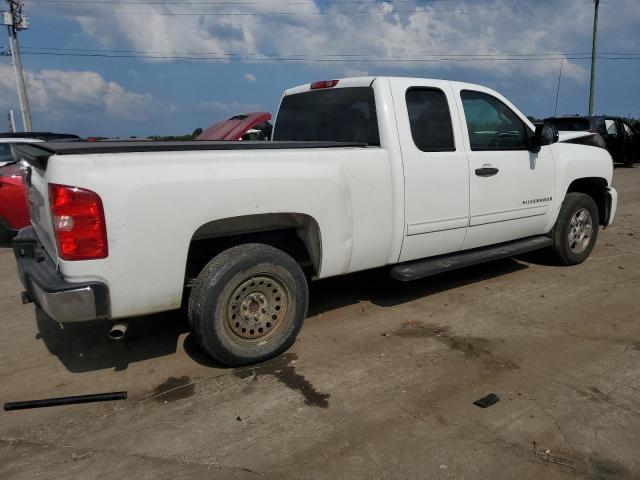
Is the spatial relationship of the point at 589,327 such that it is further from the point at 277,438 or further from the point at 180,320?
the point at 180,320

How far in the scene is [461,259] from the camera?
196 inches

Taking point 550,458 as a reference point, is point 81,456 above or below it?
above

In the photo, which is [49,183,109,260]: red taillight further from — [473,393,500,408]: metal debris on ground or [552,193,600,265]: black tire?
[552,193,600,265]: black tire

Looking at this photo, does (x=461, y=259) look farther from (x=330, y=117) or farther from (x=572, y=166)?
(x=572, y=166)

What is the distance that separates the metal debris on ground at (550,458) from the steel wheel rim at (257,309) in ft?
6.04

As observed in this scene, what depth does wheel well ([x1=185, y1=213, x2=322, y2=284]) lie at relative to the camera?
382cm

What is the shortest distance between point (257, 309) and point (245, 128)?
488 centimetres

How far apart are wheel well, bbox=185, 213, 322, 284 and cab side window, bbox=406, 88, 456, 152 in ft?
4.02

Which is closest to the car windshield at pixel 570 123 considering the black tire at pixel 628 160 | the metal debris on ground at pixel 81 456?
the black tire at pixel 628 160

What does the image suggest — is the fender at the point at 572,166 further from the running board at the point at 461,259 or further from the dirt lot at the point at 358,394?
the dirt lot at the point at 358,394

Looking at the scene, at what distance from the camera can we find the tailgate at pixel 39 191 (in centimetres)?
326

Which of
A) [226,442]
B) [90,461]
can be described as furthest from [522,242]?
[90,461]

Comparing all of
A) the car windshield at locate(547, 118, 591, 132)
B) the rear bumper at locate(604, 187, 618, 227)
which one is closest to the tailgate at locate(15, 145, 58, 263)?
the rear bumper at locate(604, 187, 618, 227)

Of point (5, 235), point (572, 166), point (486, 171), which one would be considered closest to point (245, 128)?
point (5, 235)
